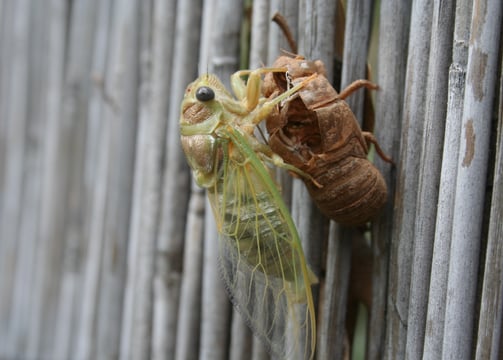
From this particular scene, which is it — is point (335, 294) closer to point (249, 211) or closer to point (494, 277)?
point (249, 211)

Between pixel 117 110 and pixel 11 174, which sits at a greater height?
pixel 117 110

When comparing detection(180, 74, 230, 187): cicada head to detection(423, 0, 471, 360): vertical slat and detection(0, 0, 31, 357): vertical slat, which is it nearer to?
detection(423, 0, 471, 360): vertical slat

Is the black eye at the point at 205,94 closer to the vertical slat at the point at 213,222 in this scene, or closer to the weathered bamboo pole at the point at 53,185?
the vertical slat at the point at 213,222

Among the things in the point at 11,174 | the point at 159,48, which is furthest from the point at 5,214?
the point at 159,48

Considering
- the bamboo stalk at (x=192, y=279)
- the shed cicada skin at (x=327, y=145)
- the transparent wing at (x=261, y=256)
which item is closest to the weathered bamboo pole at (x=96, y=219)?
the bamboo stalk at (x=192, y=279)

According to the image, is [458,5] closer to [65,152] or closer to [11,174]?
[65,152]

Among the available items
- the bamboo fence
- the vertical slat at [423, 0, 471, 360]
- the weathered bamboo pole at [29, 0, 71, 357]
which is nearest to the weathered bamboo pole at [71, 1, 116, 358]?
the bamboo fence
